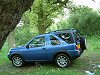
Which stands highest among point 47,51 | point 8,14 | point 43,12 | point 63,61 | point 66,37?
point 43,12

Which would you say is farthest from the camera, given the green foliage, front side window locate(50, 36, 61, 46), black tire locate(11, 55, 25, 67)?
the green foliage

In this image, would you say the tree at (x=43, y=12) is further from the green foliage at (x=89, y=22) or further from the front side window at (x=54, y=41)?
the front side window at (x=54, y=41)

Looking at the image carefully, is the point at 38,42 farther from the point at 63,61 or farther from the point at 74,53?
→ the point at 74,53

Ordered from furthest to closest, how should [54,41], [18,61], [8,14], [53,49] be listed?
[18,61] → [54,41] → [53,49] → [8,14]

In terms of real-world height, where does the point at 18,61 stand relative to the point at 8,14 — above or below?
below

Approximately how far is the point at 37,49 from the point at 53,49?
0.94 m

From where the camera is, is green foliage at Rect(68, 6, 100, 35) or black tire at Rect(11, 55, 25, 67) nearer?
black tire at Rect(11, 55, 25, 67)

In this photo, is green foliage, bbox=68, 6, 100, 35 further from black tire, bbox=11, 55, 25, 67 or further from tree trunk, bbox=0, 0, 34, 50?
tree trunk, bbox=0, 0, 34, 50

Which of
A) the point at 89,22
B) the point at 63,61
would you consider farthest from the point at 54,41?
the point at 89,22

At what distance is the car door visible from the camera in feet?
48.6

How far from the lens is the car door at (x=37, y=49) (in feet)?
48.6

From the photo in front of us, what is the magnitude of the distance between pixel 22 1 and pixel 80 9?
108 ft

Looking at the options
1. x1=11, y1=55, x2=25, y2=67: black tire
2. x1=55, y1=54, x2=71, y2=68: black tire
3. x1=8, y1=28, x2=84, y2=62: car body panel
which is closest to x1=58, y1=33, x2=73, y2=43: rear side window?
x1=8, y1=28, x2=84, y2=62: car body panel

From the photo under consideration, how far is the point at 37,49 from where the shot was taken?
49.0ft
